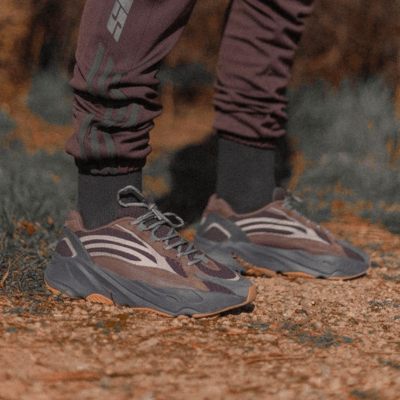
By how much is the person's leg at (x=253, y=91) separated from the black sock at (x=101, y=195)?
494 mm

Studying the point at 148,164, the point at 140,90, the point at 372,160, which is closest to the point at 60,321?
the point at 140,90

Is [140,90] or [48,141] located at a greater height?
[140,90]

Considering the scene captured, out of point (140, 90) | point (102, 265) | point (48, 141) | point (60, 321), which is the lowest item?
point (60, 321)

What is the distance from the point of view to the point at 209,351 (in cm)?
123

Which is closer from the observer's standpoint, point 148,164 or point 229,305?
point 229,305

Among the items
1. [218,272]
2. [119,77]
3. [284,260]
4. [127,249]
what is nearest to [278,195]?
[284,260]

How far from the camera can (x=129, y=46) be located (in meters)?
1.40

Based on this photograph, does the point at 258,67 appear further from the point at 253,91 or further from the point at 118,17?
the point at 118,17

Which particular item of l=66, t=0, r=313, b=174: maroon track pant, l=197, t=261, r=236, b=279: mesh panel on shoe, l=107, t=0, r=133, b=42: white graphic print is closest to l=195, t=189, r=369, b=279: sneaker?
l=197, t=261, r=236, b=279: mesh panel on shoe

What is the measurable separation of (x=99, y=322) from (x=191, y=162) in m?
Answer: 1.55

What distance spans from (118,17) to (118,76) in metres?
0.14

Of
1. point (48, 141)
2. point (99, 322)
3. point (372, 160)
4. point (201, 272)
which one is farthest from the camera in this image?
point (372, 160)

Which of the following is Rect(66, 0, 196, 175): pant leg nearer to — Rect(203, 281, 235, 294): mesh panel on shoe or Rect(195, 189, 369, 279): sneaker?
Rect(203, 281, 235, 294): mesh panel on shoe

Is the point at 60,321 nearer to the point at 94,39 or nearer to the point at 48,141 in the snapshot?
the point at 94,39
